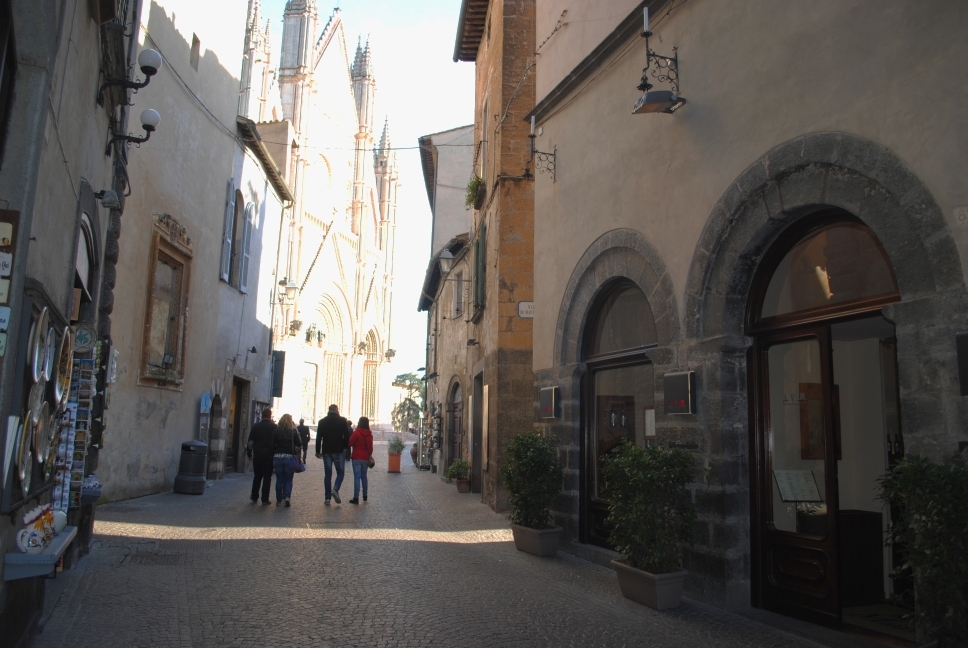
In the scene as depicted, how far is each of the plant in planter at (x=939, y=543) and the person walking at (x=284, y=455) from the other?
374 inches

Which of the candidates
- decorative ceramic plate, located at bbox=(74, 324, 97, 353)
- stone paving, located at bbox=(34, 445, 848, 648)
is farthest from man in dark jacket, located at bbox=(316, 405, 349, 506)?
decorative ceramic plate, located at bbox=(74, 324, 97, 353)

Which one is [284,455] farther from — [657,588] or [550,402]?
[657,588]

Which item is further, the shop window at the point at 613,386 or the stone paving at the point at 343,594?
the shop window at the point at 613,386

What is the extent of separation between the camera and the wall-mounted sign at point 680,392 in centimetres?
625

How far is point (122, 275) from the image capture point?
12.0 meters

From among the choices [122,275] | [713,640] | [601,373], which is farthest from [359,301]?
[713,640]

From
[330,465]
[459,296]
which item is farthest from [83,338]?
[459,296]

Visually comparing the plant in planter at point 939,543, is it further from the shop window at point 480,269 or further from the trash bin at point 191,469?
the trash bin at point 191,469

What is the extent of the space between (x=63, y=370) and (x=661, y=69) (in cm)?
526

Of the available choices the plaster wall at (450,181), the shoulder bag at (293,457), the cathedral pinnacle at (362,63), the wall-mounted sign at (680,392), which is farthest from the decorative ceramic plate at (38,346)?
the cathedral pinnacle at (362,63)

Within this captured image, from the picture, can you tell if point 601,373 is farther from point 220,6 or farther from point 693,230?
point 220,6

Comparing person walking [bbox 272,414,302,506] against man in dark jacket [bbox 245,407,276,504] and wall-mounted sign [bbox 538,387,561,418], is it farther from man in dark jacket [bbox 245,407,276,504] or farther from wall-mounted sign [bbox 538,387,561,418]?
wall-mounted sign [bbox 538,387,561,418]

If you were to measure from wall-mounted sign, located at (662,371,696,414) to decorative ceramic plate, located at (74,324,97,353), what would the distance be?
4.74 m

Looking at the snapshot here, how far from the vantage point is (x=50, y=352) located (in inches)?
175
